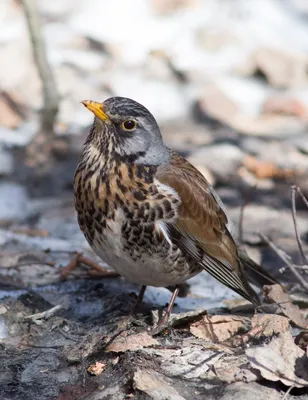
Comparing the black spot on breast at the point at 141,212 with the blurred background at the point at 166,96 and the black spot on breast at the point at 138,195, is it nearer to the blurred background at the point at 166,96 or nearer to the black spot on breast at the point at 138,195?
the black spot on breast at the point at 138,195

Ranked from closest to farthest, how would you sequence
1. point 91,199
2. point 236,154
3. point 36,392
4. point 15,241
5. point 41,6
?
point 36,392 < point 91,199 < point 15,241 < point 236,154 < point 41,6

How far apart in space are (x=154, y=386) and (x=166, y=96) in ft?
19.8

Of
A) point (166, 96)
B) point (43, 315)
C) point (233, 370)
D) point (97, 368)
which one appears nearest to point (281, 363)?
point (233, 370)

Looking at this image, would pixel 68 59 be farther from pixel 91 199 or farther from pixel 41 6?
pixel 91 199

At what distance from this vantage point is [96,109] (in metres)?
5.05

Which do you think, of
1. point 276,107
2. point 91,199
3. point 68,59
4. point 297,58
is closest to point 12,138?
point 68,59

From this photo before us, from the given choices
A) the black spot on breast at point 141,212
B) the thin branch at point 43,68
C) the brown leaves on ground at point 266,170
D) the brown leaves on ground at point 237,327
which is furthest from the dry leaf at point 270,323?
the thin branch at point 43,68

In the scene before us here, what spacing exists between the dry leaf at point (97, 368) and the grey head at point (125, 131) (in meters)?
1.23

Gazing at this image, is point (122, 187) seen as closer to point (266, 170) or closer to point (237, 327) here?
point (237, 327)

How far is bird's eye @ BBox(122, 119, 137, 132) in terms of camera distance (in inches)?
202

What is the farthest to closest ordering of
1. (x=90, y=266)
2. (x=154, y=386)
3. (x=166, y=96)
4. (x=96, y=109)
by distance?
(x=166, y=96) < (x=90, y=266) < (x=96, y=109) < (x=154, y=386)

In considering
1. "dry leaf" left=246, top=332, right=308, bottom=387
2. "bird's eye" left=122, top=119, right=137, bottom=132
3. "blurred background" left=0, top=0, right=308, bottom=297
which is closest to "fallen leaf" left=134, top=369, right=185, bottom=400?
"dry leaf" left=246, top=332, right=308, bottom=387

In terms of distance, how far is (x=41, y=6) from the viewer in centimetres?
1141

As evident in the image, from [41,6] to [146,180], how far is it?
7.00m
